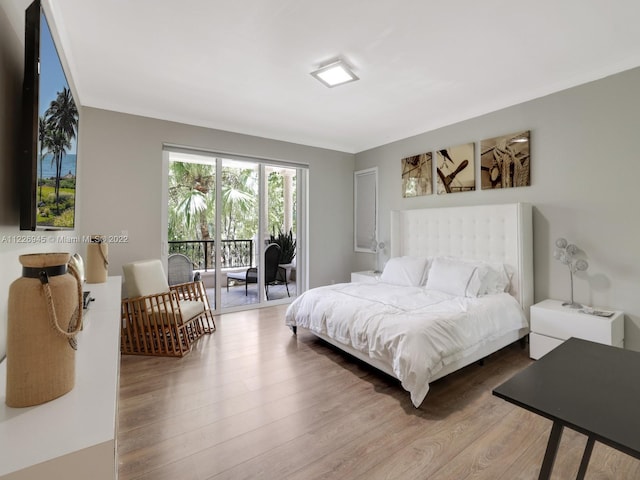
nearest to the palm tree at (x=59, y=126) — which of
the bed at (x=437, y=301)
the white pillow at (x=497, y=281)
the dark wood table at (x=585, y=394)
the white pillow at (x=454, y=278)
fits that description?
the dark wood table at (x=585, y=394)

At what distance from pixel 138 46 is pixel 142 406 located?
9.31 feet

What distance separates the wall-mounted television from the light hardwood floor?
4.59 ft

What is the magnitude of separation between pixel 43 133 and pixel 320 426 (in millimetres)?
2156

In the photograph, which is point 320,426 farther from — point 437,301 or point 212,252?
point 212,252

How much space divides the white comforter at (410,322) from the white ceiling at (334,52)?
→ 2224 millimetres

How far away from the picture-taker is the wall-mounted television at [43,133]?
112 centimetres

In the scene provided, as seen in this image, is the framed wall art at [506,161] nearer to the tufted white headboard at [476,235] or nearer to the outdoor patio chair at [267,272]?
the tufted white headboard at [476,235]

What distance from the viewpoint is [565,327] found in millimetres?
2797

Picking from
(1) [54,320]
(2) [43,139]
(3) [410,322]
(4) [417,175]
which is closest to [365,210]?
(4) [417,175]

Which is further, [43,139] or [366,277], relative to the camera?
[366,277]

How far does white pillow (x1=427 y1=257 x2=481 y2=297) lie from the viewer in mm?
3234

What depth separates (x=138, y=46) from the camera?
2.54 meters

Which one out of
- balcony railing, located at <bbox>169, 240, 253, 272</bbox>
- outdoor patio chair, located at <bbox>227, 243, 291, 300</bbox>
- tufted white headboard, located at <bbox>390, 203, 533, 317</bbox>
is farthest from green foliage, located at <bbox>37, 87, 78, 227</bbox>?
tufted white headboard, located at <bbox>390, 203, 533, 317</bbox>

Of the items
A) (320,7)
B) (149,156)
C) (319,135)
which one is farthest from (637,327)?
(149,156)
